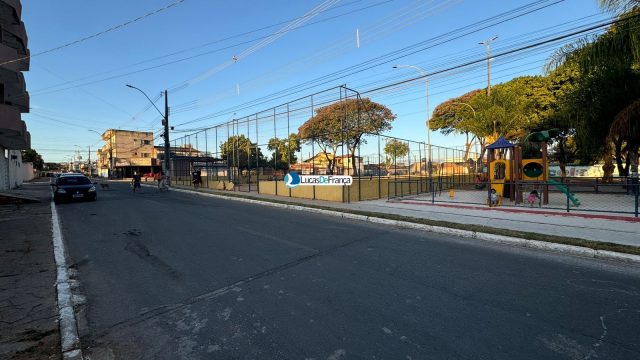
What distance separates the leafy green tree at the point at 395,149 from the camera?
20408mm

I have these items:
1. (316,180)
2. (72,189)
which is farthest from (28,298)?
(72,189)

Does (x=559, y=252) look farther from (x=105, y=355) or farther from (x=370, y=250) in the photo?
(x=105, y=355)

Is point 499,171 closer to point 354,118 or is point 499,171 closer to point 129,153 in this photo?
point 354,118

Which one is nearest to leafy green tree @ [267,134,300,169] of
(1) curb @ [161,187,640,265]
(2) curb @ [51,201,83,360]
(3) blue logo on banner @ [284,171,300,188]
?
(3) blue logo on banner @ [284,171,300,188]

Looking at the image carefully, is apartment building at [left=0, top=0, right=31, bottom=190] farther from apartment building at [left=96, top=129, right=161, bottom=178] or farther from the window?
apartment building at [left=96, top=129, right=161, bottom=178]

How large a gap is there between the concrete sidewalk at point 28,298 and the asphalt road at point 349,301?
34 cm

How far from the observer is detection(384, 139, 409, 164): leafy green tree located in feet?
67.0

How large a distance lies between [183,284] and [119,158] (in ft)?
290

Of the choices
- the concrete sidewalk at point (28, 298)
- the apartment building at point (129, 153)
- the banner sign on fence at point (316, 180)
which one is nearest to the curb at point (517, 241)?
the banner sign on fence at point (316, 180)

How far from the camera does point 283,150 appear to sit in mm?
24484

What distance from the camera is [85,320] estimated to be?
3922 mm

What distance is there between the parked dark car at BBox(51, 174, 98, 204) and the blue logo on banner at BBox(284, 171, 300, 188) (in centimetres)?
1076

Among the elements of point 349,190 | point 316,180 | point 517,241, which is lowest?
point 517,241

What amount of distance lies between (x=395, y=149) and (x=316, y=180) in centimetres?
584
